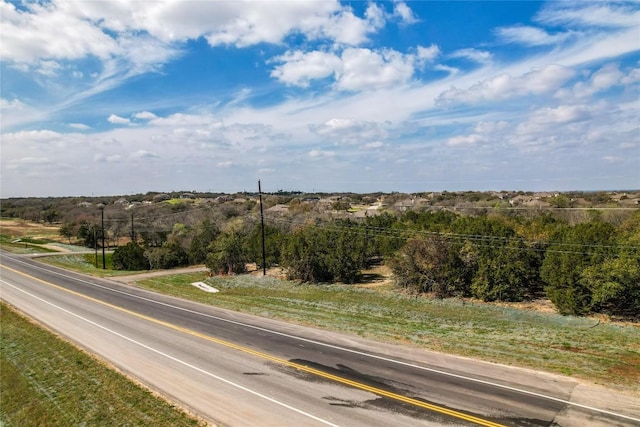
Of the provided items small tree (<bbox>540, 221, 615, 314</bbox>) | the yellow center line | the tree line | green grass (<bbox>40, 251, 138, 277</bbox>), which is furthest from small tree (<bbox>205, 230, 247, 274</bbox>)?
small tree (<bbox>540, 221, 615, 314</bbox>)

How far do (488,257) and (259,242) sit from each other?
28.6m

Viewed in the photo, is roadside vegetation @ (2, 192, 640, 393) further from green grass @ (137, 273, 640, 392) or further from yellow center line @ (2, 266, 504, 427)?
yellow center line @ (2, 266, 504, 427)

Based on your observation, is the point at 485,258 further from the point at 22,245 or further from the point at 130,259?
the point at 22,245

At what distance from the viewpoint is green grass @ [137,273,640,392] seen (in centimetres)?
1603

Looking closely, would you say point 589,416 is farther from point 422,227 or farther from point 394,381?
point 422,227

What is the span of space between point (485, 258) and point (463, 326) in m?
9.68

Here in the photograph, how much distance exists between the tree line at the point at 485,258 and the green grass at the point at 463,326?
1.95 m

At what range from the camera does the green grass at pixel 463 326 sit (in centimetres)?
1603

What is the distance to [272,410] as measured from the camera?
12.6 meters

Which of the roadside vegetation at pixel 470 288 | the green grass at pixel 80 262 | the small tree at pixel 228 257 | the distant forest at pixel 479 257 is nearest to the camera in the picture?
the roadside vegetation at pixel 470 288

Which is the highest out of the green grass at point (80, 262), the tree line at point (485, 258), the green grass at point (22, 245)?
the tree line at point (485, 258)

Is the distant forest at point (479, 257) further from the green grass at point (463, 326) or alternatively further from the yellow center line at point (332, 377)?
the yellow center line at point (332, 377)

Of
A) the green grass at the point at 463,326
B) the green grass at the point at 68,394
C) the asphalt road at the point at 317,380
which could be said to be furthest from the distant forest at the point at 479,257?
the green grass at the point at 68,394

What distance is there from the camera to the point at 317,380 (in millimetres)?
14781
